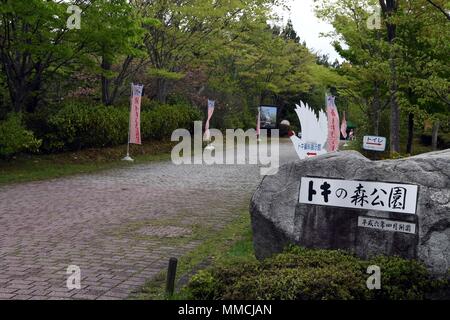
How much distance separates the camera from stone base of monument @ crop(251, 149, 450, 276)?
509cm

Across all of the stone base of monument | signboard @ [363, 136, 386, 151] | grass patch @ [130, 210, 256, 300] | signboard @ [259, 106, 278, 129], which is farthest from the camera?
signboard @ [259, 106, 278, 129]

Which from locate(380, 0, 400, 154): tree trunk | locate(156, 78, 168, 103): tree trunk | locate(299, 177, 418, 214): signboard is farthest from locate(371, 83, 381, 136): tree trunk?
locate(299, 177, 418, 214): signboard

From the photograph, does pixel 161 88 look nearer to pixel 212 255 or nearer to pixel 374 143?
pixel 374 143

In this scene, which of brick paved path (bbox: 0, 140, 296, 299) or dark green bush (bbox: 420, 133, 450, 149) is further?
dark green bush (bbox: 420, 133, 450, 149)

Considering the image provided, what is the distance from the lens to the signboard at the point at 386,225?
5154mm

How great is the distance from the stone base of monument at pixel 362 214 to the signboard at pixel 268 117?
37.6m

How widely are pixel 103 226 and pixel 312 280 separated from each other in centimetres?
515

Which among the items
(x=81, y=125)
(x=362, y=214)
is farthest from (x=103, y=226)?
(x=81, y=125)

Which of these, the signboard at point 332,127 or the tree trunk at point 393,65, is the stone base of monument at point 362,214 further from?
the tree trunk at point 393,65

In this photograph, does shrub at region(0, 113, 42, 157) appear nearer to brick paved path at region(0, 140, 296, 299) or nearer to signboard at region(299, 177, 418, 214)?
brick paved path at region(0, 140, 296, 299)

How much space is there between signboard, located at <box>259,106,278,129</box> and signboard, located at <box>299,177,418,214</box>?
37.8 m

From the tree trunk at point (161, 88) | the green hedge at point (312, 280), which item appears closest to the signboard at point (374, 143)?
the green hedge at point (312, 280)

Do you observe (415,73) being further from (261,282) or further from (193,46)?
(193,46)

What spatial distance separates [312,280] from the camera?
4461 millimetres
